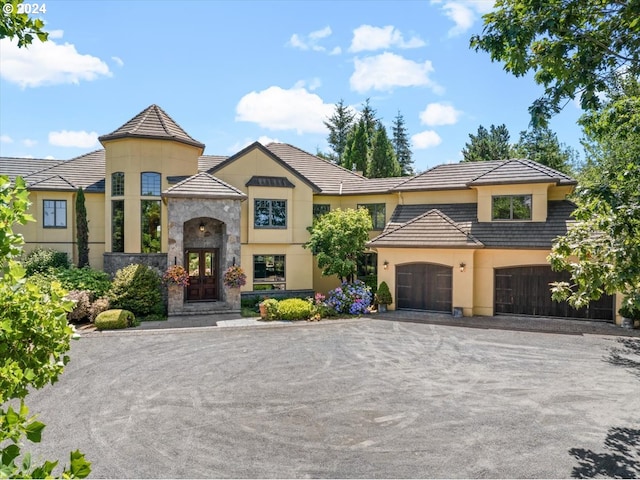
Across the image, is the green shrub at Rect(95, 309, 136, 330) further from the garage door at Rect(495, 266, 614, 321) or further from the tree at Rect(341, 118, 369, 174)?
the tree at Rect(341, 118, 369, 174)

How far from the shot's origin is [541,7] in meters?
6.86

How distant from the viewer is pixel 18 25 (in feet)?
11.4

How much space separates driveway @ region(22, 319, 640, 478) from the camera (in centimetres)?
695

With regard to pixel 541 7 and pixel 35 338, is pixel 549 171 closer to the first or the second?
pixel 541 7

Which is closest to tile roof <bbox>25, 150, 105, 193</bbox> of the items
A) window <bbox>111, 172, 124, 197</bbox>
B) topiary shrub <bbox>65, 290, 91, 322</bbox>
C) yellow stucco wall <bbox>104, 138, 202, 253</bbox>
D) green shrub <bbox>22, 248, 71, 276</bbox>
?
window <bbox>111, 172, 124, 197</bbox>

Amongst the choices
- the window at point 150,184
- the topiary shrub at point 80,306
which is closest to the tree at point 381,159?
the window at point 150,184

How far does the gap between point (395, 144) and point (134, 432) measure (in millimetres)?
60102

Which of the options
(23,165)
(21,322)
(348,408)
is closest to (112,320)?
(348,408)

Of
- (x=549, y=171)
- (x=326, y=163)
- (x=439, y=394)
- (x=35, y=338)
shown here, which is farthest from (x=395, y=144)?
(x=35, y=338)

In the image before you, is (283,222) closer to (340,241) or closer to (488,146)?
(340,241)

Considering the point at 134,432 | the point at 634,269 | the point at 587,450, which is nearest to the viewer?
the point at 634,269

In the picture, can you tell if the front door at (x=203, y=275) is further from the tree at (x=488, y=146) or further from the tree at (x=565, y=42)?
the tree at (x=488, y=146)

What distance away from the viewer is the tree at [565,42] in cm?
691

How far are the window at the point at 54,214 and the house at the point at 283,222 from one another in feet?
0.19
